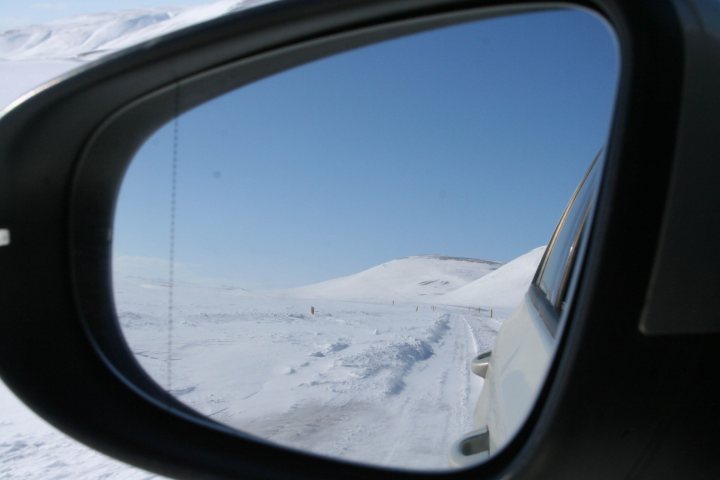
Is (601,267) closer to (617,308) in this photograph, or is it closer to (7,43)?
(617,308)

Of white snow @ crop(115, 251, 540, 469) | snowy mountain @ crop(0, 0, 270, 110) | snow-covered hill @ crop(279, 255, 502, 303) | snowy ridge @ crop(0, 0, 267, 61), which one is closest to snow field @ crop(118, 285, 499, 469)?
white snow @ crop(115, 251, 540, 469)

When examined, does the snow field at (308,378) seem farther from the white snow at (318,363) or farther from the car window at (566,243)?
the car window at (566,243)

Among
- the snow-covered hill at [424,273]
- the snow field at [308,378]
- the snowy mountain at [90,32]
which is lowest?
the snow field at [308,378]

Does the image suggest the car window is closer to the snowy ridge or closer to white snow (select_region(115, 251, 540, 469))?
white snow (select_region(115, 251, 540, 469))

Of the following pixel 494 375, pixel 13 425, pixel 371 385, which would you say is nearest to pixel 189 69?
pixel 494 375

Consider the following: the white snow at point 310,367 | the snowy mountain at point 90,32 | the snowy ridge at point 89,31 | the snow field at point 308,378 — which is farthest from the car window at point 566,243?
the snowy ridge at point 89,31

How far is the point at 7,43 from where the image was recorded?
112562mm

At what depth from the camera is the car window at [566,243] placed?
1716 millimetres

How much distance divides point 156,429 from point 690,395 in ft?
4.30

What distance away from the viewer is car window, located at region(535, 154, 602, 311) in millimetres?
1716

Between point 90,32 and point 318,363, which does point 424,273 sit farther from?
point 90,32

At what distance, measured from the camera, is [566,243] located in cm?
208

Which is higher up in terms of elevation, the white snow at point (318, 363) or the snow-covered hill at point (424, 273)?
the snow-covered hill at point (424, 273)

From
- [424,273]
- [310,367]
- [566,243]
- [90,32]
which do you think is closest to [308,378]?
[310,367]
